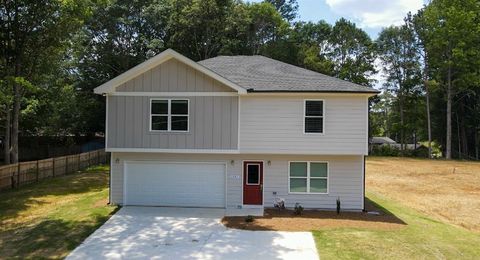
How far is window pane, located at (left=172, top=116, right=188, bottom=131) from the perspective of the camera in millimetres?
17781

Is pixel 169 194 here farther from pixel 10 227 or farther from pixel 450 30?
pixel 450 30

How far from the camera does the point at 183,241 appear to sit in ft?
42.6

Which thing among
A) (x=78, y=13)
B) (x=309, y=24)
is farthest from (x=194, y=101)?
(x=309, y=24)

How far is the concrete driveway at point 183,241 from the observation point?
11672 millimetres

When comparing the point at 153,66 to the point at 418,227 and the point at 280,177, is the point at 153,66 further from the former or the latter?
the point at 418,227

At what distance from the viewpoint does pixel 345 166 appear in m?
18.0

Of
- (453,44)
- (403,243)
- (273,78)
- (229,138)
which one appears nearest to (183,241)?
(229,138)

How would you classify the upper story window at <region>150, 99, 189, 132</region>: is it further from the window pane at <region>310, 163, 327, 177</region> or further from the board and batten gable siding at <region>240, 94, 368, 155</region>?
the window pane at <region>310, 163, 327, 177</region>

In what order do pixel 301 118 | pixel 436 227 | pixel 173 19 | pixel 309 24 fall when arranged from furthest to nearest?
pixel 309 24 < pixel 173 19 < pixel 301 118 < pixel 436 227

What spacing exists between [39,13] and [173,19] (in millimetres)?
22171

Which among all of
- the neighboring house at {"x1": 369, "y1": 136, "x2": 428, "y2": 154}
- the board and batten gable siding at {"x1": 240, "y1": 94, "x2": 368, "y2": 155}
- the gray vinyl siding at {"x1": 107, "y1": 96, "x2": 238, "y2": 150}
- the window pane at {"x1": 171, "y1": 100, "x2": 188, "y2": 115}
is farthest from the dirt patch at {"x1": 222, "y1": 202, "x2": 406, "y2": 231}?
the neighboring house at {"x1": 369, "y1": 136, "x2": 428, "y2": 154}

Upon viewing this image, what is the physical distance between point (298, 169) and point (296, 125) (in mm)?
1988

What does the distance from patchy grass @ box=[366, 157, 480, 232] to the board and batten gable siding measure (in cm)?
533

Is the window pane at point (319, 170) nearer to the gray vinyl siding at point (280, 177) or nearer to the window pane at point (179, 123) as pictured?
the gray vinyl siding at point (280, 177)
